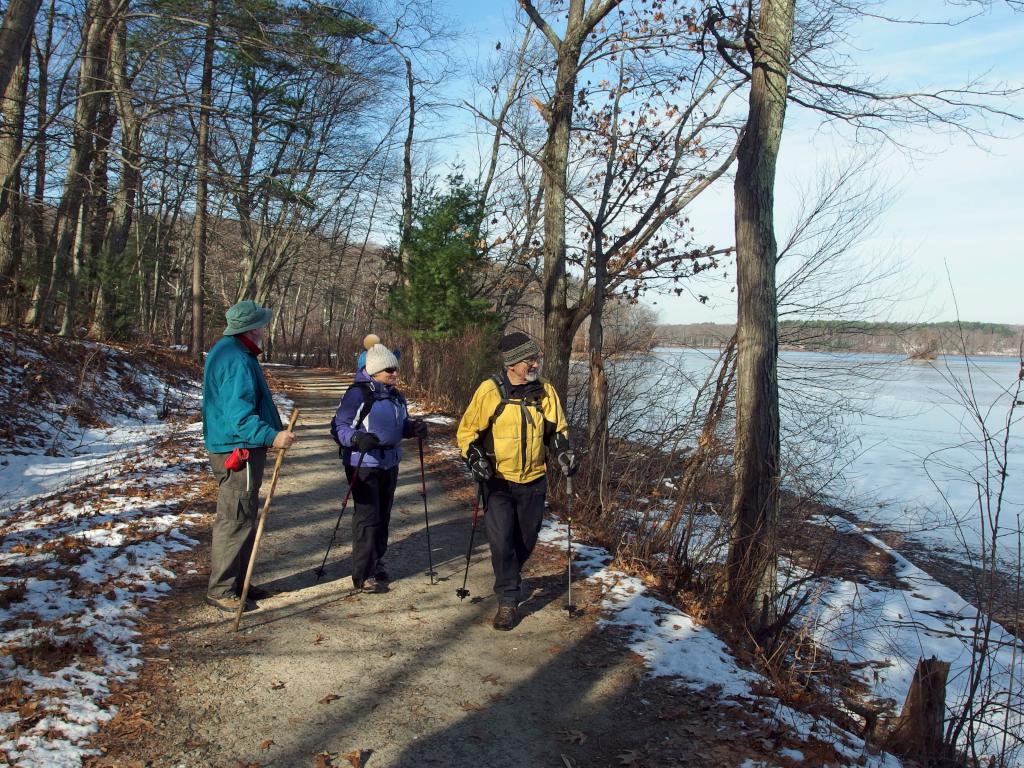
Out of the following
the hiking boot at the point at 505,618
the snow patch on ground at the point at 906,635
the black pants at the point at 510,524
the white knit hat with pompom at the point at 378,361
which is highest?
the white knit hat with pompom at the point at 378,361

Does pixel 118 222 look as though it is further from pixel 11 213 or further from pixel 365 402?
pixel 365 402

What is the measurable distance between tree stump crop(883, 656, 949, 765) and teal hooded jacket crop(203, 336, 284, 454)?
15.2 ft

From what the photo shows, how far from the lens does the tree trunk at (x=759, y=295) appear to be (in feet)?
20.5

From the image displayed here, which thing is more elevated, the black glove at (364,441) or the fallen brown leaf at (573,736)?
the black glove at (364,441)

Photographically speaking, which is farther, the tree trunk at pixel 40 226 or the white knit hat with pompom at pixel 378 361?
the tree trunk at pixel 40 226

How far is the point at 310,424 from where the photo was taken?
548 inches

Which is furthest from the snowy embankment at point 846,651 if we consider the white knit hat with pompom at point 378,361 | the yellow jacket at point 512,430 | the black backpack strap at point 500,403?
the white knit hat with pompom at point 378,361

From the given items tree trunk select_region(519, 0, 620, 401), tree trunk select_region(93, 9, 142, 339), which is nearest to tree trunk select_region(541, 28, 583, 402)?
tree trunk select_region(519, 0, 620, 401)

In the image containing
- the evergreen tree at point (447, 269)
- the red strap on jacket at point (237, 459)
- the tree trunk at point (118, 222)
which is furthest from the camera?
the evergreen tree at point (447, 269)

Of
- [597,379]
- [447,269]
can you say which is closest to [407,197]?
[447,269]

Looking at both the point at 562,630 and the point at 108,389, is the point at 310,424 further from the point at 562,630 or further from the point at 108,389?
the point at 562,630

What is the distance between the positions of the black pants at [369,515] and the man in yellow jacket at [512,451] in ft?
2.55

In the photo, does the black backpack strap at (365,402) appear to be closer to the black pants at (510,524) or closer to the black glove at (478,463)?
the black glove at (478,463)

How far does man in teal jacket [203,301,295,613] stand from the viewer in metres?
4.95
